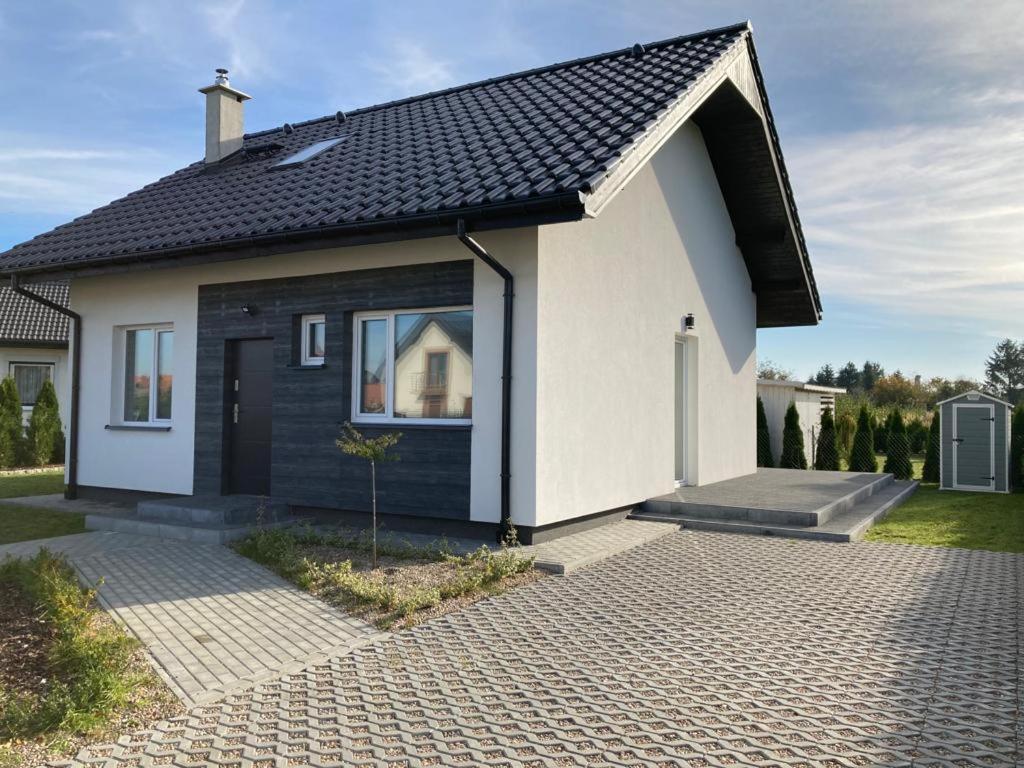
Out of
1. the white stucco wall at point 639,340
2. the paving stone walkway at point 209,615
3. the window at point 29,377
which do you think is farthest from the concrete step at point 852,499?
the window at point 29,377

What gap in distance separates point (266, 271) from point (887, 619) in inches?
308

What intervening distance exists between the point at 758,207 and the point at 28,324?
20716mm

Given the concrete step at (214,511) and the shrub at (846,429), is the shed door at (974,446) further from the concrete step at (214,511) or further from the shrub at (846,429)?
the concrete step at (214,511)

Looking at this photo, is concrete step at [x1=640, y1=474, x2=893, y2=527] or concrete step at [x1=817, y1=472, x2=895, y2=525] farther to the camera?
concrete step at [x1=817, y1=472, x2=895, y2=525]

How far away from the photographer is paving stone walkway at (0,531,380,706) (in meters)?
4.46

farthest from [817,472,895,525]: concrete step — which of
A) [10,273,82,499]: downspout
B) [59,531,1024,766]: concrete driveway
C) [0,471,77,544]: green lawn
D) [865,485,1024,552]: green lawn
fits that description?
[10,273,82,499]: downspout

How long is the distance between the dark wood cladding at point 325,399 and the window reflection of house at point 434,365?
0.77 ft

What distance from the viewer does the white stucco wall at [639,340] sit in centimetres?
791

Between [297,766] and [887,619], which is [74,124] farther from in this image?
[887,619]

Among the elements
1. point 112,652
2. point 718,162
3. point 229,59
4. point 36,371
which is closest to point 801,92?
point 718,162

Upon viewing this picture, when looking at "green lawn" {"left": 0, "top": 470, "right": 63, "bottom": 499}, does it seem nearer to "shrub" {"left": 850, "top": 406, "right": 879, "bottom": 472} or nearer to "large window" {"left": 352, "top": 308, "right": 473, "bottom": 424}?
"large window" {"left": 352, "top": 308, "right": 473, "bottom": 424}

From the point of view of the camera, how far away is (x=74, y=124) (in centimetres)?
1304

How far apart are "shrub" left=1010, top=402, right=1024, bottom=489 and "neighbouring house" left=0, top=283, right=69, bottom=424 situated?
932 inches

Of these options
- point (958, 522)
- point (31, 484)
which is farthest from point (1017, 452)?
point (31, 484)
